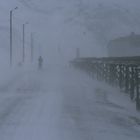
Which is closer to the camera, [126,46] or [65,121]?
[65,121]

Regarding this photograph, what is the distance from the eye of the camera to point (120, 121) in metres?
12.7

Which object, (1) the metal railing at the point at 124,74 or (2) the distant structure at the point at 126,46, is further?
(2) the distant structure at the point at 126,46

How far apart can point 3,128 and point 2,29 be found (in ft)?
515

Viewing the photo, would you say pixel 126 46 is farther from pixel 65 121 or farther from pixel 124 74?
pixel 65 121

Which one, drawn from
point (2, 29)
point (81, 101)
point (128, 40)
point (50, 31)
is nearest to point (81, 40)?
point (50, 31)

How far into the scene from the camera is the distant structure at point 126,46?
9264 centimetres

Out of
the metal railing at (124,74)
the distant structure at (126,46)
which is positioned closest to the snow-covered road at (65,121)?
the metal railing at (124,74)

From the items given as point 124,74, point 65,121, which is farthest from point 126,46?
point 65,121

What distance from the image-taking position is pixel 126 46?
96.8m

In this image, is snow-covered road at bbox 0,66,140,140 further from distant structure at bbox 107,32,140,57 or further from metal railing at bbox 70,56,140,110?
distant structure at bbox 107,32,140,57

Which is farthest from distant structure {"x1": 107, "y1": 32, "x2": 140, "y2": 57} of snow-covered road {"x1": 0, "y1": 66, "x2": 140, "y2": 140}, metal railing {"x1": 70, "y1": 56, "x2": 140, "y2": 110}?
snow-covered road {"x1": 0, "y1": 66, "x2": 140, "y2": 140}

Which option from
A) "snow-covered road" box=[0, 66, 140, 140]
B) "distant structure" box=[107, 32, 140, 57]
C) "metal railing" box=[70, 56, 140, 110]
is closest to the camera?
"snow-covered road" box=[0, 66, 140, 140]

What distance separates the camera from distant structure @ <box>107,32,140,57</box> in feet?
304

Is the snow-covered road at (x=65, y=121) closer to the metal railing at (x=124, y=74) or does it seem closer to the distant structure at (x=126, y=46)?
the metal railing at (x=124, y=74)
